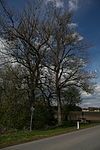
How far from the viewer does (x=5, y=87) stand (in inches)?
864

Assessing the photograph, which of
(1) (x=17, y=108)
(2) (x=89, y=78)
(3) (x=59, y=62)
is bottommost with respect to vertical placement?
(1) (x=17, y=108)

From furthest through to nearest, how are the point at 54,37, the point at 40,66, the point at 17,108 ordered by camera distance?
the point at 54,37, the point at 40,66, the point at 17,108

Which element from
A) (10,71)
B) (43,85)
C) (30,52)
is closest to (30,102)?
(43,85)

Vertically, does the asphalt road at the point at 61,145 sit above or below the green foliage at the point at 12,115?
below

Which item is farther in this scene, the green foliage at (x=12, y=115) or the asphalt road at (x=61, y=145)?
the green foliage at (x=12, y=115)

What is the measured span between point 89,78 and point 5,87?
11.9 metres

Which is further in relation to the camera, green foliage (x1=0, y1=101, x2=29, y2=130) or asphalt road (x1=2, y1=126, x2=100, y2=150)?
green foliage (x1=0, y1=101, x2=29, y2=130)

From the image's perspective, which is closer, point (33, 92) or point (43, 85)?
point (33, 92)

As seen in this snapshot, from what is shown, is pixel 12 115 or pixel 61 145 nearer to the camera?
pixel 61 145

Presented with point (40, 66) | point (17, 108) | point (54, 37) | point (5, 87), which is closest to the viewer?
point (17, 108)

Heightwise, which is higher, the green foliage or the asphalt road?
the green foliage

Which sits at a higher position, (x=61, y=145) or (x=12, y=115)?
(x=12, y=115)

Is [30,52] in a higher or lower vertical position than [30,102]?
higher

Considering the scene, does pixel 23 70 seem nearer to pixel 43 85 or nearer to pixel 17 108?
pixel 43 85
